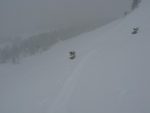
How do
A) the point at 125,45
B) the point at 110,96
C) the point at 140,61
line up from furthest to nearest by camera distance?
1. the point at 125,45
2. the point at 140,61
3. the point at 110,96

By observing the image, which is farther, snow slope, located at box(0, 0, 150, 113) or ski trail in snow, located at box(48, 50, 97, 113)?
ski trail in snow, located at box(48, 50, 97, 113)

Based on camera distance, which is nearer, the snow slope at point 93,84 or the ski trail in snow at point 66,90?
the snow slope at point 93,84

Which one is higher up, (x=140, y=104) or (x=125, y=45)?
(x=125, y=45)

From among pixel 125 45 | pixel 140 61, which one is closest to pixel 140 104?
pixel 140 61

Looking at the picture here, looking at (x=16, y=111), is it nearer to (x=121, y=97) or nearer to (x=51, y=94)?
(x=51, y=94)

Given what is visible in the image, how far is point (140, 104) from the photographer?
1520 centimetres

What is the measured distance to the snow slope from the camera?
1608cm

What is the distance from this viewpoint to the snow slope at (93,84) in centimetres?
1608

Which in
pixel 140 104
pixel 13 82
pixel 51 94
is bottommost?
pixel 140 104

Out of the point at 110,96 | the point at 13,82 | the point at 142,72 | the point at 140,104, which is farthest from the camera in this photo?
the point at 13,82

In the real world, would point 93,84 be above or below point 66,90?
above

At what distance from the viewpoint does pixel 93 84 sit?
18109mm

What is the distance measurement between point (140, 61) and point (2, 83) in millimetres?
13692

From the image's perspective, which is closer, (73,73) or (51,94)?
(51,94)
